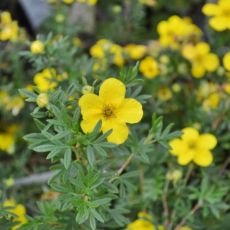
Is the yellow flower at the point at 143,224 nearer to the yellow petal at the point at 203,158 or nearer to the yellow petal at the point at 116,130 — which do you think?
the yellow petal at the point at 203,158

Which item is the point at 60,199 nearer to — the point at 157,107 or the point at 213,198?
the point at 213,198

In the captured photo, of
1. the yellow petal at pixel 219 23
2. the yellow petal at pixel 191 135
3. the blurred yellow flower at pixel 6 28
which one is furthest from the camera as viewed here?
the yellow petal at pixel 219 23

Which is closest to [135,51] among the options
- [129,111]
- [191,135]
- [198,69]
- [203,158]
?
[198,69]

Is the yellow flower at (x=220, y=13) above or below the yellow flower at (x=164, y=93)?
above

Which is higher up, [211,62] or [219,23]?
[219,23]

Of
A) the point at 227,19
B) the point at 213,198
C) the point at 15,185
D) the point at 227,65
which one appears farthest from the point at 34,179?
the point at 227,19

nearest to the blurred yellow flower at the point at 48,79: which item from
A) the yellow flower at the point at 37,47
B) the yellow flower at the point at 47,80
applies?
the yellow flower at the point at 47,80

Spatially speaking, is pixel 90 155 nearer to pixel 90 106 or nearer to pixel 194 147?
pixel 90 106
